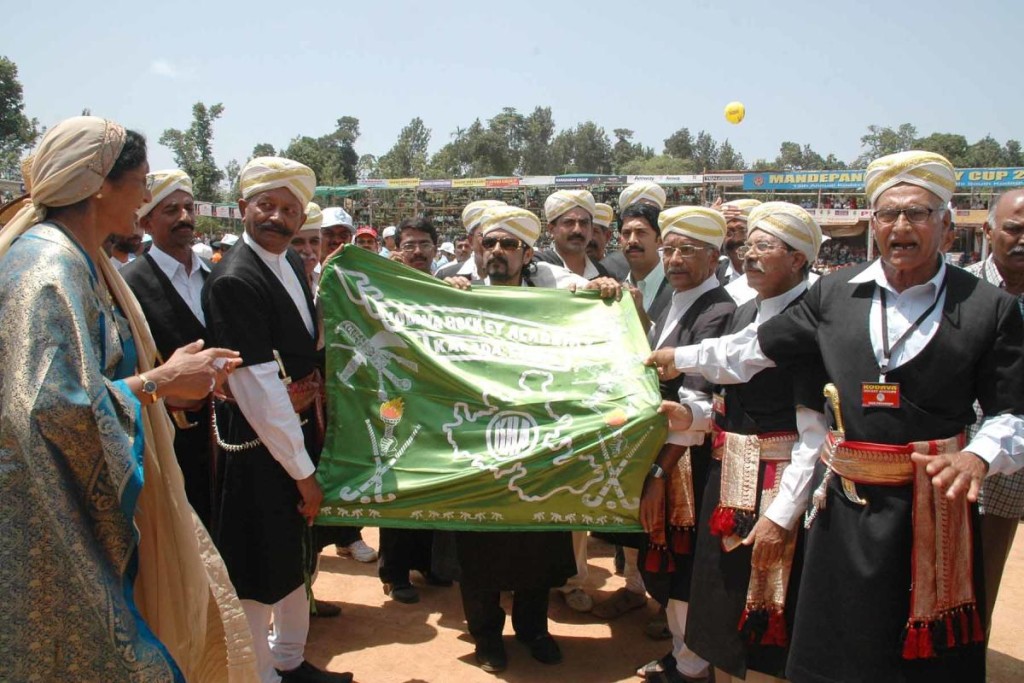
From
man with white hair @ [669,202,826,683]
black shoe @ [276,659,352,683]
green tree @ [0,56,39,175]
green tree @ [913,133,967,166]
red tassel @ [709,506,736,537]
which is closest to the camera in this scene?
man with white hair @ [669,202,826,683]

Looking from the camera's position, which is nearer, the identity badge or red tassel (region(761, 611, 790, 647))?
the identity badge

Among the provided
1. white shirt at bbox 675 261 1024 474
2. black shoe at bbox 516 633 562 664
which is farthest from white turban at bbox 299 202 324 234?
white shirt at bbox 675 261 1024 474

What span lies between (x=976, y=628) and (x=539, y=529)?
170 cm

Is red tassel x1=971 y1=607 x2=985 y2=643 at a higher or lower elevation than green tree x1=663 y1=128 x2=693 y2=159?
lower

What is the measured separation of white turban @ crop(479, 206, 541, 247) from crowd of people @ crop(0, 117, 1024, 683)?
181 millimetres

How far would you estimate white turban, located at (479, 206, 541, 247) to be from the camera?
452 cm

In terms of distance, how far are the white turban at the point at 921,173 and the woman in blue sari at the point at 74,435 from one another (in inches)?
97.5

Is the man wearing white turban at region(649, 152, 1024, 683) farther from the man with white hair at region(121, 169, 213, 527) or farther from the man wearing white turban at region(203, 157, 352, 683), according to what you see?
the man with white hair at region(121, 169, 213, 527)

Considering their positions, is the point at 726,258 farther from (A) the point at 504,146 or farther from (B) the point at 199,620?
(A) the point at 504,146

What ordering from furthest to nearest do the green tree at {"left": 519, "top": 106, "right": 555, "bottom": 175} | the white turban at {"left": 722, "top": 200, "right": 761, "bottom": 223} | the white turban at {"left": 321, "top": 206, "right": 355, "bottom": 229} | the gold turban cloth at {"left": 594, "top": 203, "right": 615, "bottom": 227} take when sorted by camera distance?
1. the green tree at {"left": 519, "top": 106, "right": 555, "bottom": 175}
2. the gold turban cloth at {"left": 594, "top": 203, "right": 615, "bottom": 227}
3. the white turban at {"left": 321, "top": 206, "right": 355, "bottom": 229}
4. the white turban at {"left": 722, "top": 200, "right": 761, "bottom": 223}

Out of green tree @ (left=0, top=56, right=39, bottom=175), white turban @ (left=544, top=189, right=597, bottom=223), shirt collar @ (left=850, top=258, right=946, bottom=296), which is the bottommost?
shirt collar @ (left=850, top=258, right=946, bottom=296)

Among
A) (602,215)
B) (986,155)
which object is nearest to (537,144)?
(986,155)

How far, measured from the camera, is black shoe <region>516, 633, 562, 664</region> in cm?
416

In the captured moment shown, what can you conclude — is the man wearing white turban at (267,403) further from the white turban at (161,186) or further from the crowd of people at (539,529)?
the white turban at (161,186)
